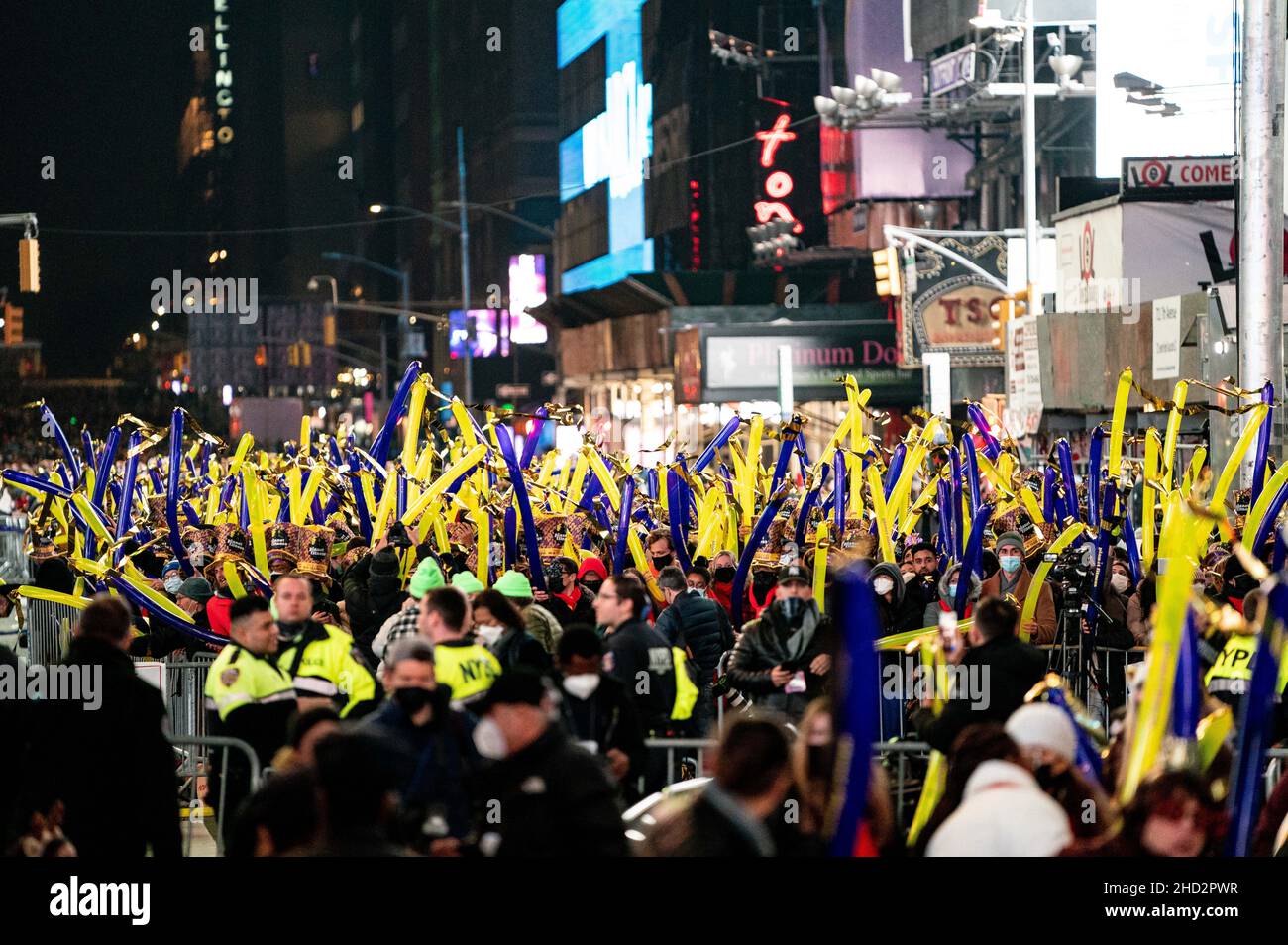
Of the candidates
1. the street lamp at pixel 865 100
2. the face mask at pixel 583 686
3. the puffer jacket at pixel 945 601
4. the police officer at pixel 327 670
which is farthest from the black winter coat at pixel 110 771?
the street lamp at pixel 865 100

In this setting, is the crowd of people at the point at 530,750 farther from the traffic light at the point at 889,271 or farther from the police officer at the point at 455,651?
the traffic light at the point at 889,271

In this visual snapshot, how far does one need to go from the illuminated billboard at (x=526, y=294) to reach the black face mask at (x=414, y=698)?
376 feet

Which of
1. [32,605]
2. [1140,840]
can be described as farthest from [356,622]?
[1140,840]

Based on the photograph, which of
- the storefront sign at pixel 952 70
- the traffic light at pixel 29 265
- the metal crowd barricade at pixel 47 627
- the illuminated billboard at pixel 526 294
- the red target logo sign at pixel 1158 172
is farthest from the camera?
the illuminated billboard at pixel 526 294

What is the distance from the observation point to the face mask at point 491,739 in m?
6.99

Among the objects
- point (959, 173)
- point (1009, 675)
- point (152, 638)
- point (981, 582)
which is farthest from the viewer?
point (959, 173)

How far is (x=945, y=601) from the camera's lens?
48.8 feet

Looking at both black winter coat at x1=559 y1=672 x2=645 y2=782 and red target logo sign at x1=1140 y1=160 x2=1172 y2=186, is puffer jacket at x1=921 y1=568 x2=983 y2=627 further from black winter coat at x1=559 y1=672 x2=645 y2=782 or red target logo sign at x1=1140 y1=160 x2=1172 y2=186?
red target logo sign at x1=1140 y1=160 x2=1172 y2=186

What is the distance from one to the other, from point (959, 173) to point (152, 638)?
2001 inches

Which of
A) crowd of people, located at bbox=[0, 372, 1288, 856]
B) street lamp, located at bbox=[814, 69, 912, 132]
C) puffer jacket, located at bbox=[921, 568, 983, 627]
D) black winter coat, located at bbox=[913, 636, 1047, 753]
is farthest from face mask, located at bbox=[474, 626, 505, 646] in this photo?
street lamp, located at bbox=[814, 69, 912, 132]

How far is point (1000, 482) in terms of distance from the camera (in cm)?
1866

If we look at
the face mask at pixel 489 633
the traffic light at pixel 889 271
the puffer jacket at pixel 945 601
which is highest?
the traffic light at pixel 889 271

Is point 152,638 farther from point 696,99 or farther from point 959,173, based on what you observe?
point 696,99

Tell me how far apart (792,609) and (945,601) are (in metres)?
3.76
